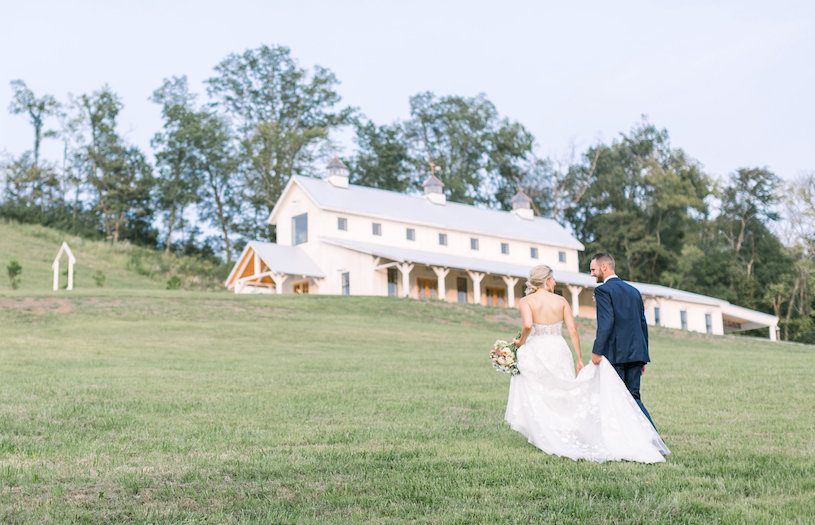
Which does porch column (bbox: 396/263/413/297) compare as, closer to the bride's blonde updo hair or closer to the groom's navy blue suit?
the bride's blonde updo hair

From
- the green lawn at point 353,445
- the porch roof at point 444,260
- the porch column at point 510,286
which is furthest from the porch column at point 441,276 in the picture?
the green lawn at point 353,445

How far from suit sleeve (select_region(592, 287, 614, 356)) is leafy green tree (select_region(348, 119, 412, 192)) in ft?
180

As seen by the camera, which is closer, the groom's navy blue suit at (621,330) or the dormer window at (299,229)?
the groom's navy blue suit at (621,330)

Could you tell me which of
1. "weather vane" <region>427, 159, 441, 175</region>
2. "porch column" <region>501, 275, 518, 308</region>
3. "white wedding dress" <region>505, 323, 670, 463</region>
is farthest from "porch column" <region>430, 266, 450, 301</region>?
"white wedding dress" <region>505, 323, 670, 463</region>

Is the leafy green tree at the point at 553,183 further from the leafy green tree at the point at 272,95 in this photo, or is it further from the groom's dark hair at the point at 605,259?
the groom's dark hair at the point at 605,259

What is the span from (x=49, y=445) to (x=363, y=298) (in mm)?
28248

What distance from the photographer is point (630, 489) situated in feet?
19.0

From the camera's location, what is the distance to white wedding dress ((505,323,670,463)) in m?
7.07

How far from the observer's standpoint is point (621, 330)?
748cm

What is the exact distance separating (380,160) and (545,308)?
180ft

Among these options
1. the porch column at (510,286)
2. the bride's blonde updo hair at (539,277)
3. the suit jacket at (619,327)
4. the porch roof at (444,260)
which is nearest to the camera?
the suit jacket at (619,327)

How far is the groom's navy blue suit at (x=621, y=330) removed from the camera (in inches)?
293

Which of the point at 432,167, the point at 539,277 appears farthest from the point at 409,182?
the point at 539,277

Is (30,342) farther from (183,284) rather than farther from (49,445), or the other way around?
(183,284)
